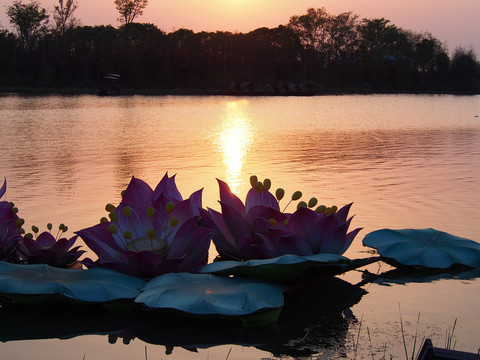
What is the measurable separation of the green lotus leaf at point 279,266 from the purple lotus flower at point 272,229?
12 cm

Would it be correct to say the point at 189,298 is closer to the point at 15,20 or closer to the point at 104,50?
the point at 104,50

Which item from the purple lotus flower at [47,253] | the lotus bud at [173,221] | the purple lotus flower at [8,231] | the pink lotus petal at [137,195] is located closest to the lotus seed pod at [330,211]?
the lotus bud at [173,221]

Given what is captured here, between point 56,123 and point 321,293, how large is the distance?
1363cm

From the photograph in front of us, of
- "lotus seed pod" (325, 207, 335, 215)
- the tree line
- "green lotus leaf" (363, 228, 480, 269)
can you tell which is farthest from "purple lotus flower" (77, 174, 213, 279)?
the tree line

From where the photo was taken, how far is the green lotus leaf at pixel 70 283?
213 cm

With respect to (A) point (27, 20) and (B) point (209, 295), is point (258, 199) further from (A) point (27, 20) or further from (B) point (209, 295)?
(A) point (27, 20)

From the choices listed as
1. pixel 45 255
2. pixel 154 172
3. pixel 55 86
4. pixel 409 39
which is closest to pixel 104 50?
pixel 55 86

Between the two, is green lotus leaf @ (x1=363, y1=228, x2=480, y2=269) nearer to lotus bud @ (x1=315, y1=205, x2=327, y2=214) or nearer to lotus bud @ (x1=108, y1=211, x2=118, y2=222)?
lotus bud @ (x1=315, y1=205, x2=327, y2=214)

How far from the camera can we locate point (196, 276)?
7.46 feet

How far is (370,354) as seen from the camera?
183 centimetres

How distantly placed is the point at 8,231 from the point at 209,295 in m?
0.99

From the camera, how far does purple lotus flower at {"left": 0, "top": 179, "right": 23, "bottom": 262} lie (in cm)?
251

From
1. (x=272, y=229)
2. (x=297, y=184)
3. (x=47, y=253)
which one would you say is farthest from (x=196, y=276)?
(x=297, y=184)

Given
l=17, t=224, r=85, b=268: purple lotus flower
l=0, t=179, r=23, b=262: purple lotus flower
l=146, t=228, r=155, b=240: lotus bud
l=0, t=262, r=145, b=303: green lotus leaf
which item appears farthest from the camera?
l=17, t=224, r=85, b=268: purple lotus flower
